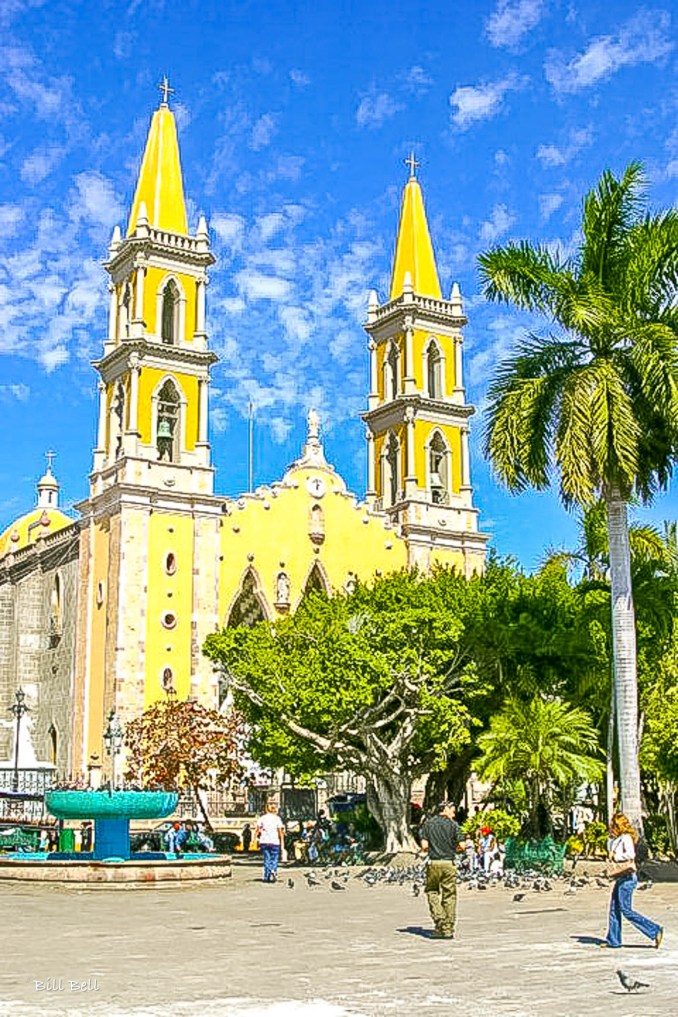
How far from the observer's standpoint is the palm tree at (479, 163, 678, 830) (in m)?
21.3

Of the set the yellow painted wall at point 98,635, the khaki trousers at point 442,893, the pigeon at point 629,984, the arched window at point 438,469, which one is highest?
the arched window at point 438,469

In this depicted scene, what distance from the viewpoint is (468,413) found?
5166 centimetres

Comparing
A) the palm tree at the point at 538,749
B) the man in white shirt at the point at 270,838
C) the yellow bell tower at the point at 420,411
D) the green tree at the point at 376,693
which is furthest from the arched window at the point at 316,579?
the man in white shirt at the point at 270,838

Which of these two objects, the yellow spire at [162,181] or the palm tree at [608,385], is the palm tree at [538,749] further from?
the yellow spire at [162,181]

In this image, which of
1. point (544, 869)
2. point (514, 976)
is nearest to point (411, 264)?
point (544, 869)

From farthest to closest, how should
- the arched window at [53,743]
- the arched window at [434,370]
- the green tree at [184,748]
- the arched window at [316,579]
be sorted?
1. the arched window at [434,370]
2. the arched window at [316,579]
3. the arched window at [53,743]
4. the green tree at [184,748]

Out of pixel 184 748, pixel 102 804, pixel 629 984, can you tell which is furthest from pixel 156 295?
pixel 629 984

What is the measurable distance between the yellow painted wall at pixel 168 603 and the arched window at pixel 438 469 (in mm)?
11590

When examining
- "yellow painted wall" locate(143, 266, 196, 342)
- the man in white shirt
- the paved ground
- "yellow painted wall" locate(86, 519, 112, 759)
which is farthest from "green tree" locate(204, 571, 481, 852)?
"yellow painted wall" locate(143, 266, 196, 342)

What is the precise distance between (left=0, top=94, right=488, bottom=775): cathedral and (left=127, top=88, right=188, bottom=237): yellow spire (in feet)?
0.20

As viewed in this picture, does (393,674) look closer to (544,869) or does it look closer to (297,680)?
(297,680)

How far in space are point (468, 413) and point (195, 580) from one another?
47.4 feet

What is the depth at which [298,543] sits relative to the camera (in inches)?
1850

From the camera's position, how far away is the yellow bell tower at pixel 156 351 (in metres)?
44.0
